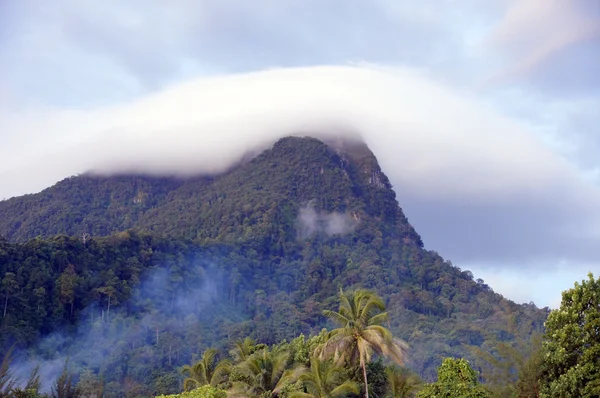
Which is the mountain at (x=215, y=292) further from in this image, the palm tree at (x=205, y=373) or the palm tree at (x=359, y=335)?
the palm tree at (x=359, y=335)

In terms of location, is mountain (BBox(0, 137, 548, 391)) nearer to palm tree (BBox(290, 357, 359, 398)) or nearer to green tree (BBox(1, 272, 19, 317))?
green tree (BBox(1, 272, 19, 317))

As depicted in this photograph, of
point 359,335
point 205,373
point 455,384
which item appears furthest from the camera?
point 205,373

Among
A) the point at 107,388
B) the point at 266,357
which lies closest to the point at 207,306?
the point at 107,388

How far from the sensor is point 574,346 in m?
25.9

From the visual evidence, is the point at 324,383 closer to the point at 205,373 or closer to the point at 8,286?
the point at 205,373

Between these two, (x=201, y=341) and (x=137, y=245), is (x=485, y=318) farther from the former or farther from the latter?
(x=137, y=245)

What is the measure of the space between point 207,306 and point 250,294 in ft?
63.5

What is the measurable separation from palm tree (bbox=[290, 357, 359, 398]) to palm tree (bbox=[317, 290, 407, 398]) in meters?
0.73

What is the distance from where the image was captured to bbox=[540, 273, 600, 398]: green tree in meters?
24.6

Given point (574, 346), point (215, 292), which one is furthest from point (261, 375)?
point (215, 292)

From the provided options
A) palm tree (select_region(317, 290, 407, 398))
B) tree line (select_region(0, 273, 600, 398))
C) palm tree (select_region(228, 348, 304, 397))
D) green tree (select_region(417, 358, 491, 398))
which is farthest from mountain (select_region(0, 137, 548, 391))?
green tree (select_region(417, 358, 491, 398))

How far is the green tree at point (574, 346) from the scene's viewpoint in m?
24.6

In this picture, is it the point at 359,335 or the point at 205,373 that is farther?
the point at 205,373

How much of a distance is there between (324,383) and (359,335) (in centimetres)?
334
